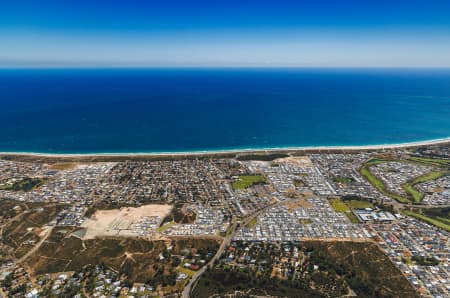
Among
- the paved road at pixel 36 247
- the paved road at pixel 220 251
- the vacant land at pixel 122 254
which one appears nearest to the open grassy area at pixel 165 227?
the vacant land at pixel 122 254

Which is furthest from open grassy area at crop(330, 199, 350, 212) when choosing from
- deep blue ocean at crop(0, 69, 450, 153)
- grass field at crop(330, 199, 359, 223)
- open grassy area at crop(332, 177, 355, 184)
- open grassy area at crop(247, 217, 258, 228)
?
deep blue ocean at crop(0, 69, 450, 153)

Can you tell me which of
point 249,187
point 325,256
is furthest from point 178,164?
point 325,256

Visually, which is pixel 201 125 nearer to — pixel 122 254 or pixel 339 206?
pixel 339 206

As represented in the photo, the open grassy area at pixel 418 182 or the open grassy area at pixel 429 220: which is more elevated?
the open grassy area at pixel 418 182

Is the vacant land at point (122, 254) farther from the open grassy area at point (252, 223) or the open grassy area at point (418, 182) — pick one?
the open grassy area at point (418, 182)

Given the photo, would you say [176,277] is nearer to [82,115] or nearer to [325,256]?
[325,256]

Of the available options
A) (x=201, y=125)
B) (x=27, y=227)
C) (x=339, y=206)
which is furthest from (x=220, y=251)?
Answer: (x=201, y=125)

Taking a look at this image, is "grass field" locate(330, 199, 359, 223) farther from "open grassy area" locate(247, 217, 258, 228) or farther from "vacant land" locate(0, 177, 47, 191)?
"vacant land" locate(0, 177, 47, 191)
